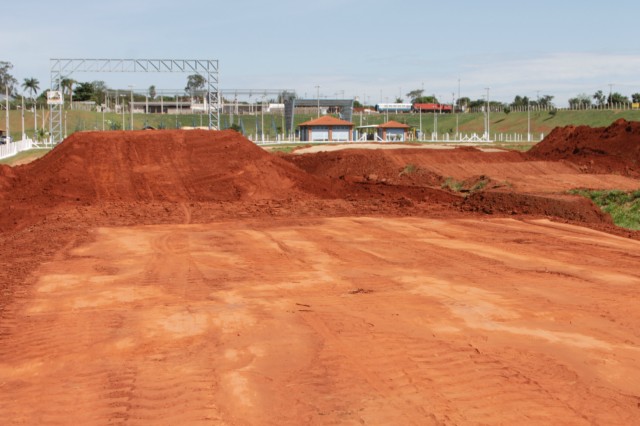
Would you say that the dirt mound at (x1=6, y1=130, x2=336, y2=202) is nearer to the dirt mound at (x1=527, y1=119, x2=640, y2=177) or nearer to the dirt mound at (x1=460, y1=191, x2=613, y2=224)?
the dirt mound at (x1=460, y1=191, x2=613, y2=224)

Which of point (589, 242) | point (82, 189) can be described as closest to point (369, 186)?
point (82, 189)

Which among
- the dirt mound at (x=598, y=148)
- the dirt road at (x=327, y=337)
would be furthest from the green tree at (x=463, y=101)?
the dirt road at (x=327, y=337)

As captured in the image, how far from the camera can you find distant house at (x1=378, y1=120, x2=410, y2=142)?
100188mm

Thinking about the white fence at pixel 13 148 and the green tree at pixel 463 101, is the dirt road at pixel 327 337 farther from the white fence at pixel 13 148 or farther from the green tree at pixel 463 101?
the green tree at pixel 463 101

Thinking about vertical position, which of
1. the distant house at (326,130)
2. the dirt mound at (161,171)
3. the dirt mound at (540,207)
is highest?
the distant house at (326,130)

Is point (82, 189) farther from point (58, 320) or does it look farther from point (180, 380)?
point (180, 380)

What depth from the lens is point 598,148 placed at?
48.4m

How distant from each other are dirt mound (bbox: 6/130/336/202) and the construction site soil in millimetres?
1375

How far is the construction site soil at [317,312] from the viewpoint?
752 cm

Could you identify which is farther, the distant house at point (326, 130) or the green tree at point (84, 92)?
the green tree at point (84, 92)

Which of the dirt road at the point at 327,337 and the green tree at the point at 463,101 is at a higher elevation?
the green tree at the point at 463,101

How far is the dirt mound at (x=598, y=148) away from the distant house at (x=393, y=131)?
44526 millimetres

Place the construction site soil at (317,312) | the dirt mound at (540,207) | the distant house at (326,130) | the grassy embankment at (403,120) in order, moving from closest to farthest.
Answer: the construction site soil at (317,312) < the dirt mound at (540,207) < the distant house at (326,130) < the grassy embankment at (403,120)

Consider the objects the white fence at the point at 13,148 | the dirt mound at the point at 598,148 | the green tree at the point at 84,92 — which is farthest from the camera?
the green tree at the point at 84,92
